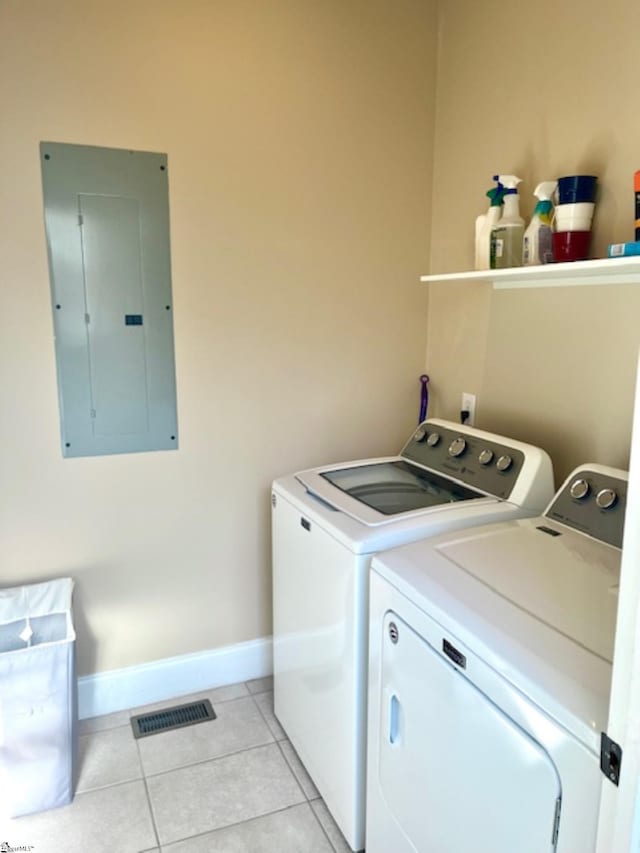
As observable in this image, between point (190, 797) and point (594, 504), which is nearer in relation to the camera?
point (594, 504)

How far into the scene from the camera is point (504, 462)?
180 centimetres

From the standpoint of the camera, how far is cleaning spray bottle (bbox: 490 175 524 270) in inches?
71.3

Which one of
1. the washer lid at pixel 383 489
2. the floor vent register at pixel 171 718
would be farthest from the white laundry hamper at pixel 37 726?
the washer lid at pixel 383 489

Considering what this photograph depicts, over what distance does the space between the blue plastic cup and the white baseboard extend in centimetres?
185

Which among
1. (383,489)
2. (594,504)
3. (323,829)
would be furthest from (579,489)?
(323,829)

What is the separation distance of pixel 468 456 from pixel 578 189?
2.59 feet

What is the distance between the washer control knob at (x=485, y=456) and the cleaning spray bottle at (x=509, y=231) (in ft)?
1.75

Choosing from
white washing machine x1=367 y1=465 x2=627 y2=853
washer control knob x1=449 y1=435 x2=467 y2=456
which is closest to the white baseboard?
white washing machine x1=367 y1=465 x2=627 y2=853

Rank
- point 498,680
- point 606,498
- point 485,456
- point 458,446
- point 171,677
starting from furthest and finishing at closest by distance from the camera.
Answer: point 171,677, point 458,446, point 485,456, point 606,498, point 498,680

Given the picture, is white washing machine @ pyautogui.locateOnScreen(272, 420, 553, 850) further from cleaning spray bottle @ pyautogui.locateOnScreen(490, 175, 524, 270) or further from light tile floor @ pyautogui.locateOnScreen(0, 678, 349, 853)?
cleaning spray bottle @ pyautogui.locateOnScreen(490, 175, 524, 270)

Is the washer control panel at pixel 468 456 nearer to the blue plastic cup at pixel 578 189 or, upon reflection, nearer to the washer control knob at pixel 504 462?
the washer control knob at pixel 504 462

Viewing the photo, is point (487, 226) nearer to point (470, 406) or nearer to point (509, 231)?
point (509, 231)

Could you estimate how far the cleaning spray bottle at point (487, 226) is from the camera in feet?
6.12

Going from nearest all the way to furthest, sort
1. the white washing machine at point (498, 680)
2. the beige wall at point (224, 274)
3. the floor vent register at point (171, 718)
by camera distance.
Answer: the white washing machine at point (498, 680) → the beige wall at point (224, 274) → the floor vent register at point (171, 718)
